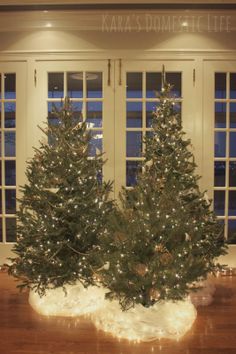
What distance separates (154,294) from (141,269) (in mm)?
209

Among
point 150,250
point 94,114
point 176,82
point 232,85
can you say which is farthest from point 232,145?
point 150,250

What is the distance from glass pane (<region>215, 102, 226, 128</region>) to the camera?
4613 mm

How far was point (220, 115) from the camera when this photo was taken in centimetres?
471

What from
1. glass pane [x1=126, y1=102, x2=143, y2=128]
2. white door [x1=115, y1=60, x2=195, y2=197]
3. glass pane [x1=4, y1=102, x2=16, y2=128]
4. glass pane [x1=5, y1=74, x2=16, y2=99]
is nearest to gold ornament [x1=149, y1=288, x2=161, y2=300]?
white door [x1=115, y1=60, x2=195, y2=197]

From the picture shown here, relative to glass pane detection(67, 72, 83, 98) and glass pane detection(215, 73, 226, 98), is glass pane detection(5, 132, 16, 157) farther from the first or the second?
glass pane detection(215, 73, 226, 98)

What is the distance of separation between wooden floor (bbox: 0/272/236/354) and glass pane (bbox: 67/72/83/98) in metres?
2.35

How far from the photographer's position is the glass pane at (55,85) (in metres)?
4.59

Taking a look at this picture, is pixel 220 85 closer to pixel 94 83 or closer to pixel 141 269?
pixel 94 83

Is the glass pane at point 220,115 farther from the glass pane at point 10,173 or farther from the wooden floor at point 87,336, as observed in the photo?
the glass pane at point 10,173

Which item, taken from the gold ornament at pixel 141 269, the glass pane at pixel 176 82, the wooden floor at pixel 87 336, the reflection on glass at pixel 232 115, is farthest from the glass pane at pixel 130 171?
the gold ornament at pixel 141 269

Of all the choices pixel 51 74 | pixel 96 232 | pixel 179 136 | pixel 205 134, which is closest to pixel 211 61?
pixel 205 134

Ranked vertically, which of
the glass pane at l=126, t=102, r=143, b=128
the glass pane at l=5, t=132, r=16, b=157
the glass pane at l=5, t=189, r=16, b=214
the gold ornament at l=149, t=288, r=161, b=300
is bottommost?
the gold ornament at l=149, t=288, r=161, b=300

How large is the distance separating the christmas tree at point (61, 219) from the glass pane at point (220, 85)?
1.91 m

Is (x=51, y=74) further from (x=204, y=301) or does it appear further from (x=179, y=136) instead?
(x=204, y=301)
